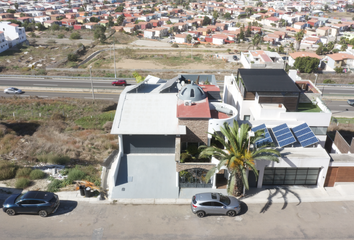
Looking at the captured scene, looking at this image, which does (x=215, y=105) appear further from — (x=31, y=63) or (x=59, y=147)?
(x=31, y=63)

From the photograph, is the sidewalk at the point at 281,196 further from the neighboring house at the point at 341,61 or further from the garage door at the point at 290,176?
the neighboring house at the point at 341,61

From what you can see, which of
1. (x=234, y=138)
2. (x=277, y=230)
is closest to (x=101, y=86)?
(x=234, y=138)

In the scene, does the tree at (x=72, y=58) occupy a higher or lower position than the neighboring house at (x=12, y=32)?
lower

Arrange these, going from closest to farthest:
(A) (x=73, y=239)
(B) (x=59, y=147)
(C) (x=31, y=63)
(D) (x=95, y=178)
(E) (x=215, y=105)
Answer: (A) (x=73, y=239), (D) (x=95, y=178), (E) (x=215, y=105), (B) (x=59, y=147), (C) (x=31, y=63)

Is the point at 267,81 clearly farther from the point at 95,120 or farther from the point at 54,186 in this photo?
the point at 95,120

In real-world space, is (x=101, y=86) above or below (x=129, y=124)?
below

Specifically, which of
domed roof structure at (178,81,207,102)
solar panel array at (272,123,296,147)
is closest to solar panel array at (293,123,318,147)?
solar panel array at (272,123,296,147)

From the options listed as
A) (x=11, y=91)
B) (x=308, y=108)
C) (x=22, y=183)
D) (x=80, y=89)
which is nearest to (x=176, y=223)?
(x=22, y=183)

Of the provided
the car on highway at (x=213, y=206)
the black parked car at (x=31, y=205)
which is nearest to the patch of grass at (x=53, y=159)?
the black parked car at (x=31, y=205)
